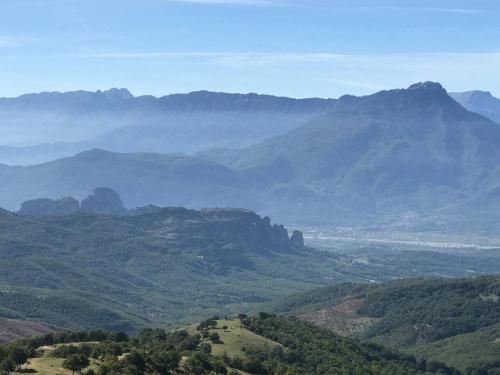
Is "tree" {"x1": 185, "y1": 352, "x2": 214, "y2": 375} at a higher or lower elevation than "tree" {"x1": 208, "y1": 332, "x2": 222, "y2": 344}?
higher

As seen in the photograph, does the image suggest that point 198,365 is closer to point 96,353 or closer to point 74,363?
point 96,353

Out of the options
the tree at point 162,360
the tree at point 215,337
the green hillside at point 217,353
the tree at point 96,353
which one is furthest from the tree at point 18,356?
the tree at point 215,337

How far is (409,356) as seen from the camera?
188 m

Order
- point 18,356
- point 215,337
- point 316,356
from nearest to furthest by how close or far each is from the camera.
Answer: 1. point 18,356
2. point 215,337
3. point 316,356

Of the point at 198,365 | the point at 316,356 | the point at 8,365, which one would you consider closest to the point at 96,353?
the point at 198,365

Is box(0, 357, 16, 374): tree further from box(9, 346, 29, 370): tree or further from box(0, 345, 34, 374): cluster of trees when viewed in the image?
box(9, 346, 29, 370): tree

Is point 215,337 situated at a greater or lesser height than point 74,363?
lesser

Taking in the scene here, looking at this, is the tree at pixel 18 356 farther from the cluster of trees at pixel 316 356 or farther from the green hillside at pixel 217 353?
the cluster of trees at pixel 316 356

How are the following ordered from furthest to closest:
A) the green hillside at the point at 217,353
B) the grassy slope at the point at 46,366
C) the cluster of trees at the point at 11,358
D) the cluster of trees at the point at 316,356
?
1. the cluster of trees at the point at 316,356
2. the green hillside at the point at 217,353
3. the grassy slope at the point at 46,366
4. the cluster of trees at the point at 11,358

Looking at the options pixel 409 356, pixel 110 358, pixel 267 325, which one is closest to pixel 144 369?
pixel 110 358

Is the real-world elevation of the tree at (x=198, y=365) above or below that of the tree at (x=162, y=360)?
below

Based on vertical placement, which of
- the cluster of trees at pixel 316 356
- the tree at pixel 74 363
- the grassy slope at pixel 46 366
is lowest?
the cluster of trees at pixel 316 356

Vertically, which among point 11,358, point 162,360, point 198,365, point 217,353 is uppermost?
point 11,358

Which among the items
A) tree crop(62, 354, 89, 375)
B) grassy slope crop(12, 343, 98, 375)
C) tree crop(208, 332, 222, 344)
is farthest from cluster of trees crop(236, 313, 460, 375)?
tree crop(62, 354, 89, 375)
